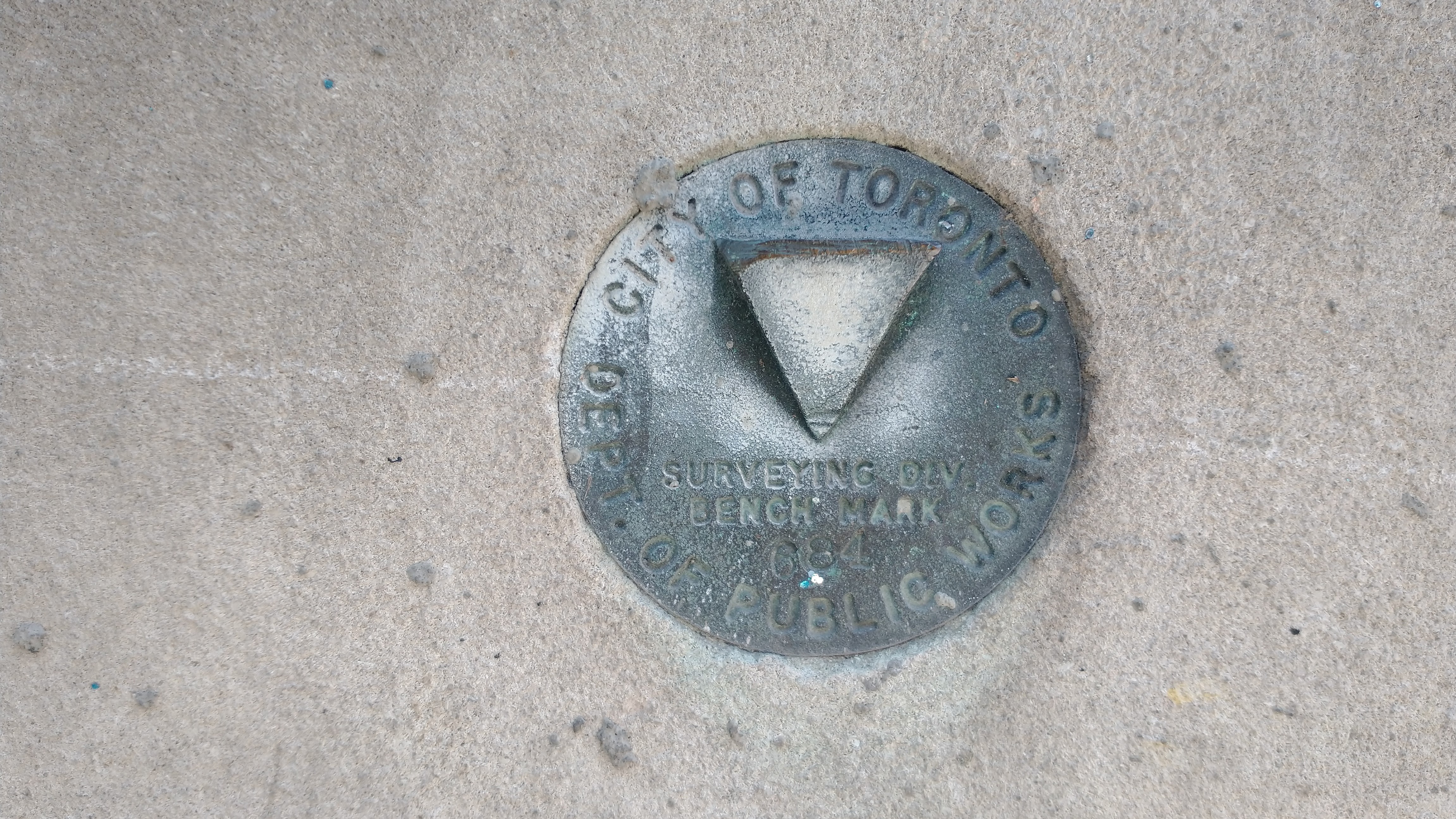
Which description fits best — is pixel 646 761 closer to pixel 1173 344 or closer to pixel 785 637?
pixel 785 637

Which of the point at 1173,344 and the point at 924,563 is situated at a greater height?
the point at 1173,344

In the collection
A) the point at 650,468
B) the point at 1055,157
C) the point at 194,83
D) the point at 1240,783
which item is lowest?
the point at 1240,783

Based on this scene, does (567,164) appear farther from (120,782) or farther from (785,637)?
(120,782)

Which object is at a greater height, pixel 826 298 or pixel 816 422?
pixel 826 298

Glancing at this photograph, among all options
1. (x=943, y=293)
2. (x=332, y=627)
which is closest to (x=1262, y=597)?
(x=943, y=293)
